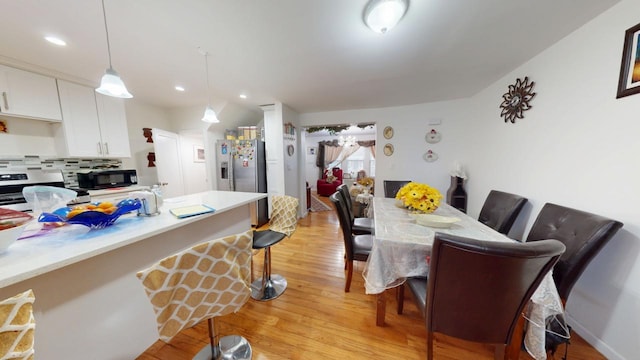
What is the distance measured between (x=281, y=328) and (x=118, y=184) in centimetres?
326

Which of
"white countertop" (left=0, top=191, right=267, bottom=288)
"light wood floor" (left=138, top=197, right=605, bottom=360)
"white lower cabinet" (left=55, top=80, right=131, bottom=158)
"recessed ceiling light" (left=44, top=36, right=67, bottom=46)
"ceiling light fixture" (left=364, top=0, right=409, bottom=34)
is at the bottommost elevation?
"light wood floor" (left=138, top=197, right=605, bottom=360)

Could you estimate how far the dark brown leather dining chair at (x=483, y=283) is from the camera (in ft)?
2.63

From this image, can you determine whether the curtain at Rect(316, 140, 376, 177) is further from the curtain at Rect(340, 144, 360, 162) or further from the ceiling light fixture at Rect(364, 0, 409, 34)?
the ceiling light fixture at Rect(364, 0, 409, 34)

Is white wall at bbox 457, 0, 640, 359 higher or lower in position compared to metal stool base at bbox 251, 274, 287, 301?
higher

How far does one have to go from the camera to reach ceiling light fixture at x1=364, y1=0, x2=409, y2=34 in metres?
1.23

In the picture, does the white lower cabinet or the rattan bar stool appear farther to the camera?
the white lower cabinet

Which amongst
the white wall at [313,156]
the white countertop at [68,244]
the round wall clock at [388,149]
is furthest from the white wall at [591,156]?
the white wall at [313,156]

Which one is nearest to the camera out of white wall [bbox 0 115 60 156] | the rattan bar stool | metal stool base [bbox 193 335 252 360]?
the rattan bar stool

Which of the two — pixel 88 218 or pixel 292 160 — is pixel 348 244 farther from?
pixel 292 160

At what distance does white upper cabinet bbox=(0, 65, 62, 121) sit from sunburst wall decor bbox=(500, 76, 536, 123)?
5.44m

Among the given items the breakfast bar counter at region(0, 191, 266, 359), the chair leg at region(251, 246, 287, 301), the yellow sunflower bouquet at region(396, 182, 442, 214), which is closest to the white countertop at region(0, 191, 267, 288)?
the breakfast bar counter at region(0, 191, 266, 359)

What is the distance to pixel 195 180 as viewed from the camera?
4.19 meters

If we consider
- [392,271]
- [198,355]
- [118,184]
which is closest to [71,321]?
[198,355]

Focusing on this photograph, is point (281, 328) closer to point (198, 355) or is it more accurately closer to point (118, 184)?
point (198, 355)
